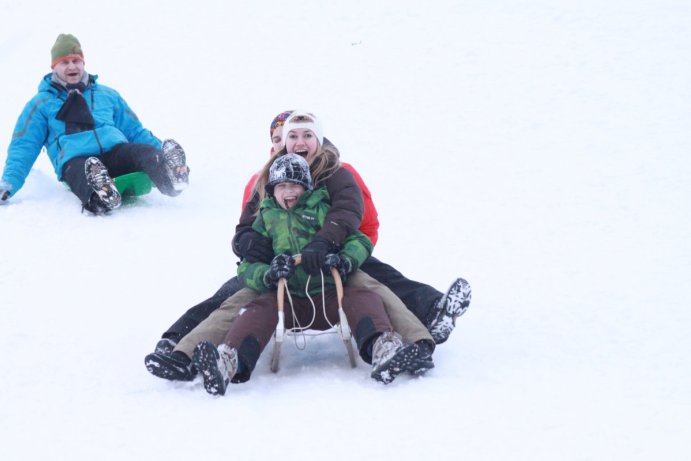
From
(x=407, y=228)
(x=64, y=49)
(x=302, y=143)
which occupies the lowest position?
(x=407, y=228)

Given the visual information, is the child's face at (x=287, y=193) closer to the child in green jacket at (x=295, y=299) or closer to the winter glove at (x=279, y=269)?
the child in green jacket at (x=295, y=299)

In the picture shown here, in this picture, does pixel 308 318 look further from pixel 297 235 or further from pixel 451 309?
pixel 451 309

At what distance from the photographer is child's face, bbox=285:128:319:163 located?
15.1ft

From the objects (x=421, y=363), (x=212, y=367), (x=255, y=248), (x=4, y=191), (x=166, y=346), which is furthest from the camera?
(x=4, y=191)

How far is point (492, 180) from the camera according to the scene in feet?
23.3

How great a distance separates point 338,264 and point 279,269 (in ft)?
0.85

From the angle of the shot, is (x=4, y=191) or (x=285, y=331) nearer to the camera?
(x=285, y=331)

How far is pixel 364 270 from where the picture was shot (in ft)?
15.0

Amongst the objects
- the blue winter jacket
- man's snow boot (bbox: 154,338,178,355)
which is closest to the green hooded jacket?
man's snow boot (bbox: 154,338,178,355)

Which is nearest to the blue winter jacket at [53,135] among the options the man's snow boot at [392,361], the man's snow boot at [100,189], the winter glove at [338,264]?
the man's snow boot at [100,189]

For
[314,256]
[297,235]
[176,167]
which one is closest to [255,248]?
[297,235]

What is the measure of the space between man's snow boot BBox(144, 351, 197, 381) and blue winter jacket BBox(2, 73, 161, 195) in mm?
3078

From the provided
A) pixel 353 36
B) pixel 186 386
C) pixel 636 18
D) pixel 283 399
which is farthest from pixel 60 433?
pixel 636 18

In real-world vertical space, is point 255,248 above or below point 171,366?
above
